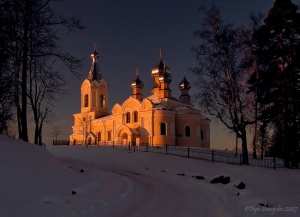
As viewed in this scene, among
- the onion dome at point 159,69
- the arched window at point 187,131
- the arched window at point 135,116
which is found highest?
the onion dome at point 159,69

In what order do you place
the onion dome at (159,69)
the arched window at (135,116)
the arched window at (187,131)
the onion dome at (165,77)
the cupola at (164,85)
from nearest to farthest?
1. the arched window at (187,131)
2. the arched window at (135,116)
3. the cupola at (164,85)
4. the onion dome at (165,77)
5. the onion dome at (159,69)

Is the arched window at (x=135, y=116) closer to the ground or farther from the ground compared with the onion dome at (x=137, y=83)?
closer to the ground

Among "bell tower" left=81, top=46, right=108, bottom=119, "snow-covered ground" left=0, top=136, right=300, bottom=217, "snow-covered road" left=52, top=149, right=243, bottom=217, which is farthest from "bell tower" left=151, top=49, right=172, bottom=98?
"snow-covered road" left=52, top=149, right=243, bottom=217

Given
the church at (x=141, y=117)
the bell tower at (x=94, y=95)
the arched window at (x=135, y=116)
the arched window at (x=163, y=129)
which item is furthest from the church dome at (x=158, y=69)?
the arched window at (x=163, y=129)

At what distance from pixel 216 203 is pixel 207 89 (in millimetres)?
13638

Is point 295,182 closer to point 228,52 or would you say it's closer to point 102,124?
point 228,52

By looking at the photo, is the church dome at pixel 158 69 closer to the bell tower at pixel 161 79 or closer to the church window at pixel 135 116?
the bell tower at pixel 161 79

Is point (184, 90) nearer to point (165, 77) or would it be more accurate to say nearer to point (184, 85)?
point (184, 85)

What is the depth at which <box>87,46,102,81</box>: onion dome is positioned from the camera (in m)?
59.0

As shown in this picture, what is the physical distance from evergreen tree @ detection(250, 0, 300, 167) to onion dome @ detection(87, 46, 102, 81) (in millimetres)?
40204

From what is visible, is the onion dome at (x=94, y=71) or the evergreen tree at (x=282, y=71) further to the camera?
the onion dome at (x=94, y=71)

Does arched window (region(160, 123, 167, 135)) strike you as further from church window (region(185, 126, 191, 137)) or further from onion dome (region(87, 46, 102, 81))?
onion dome (region(87, 46, 102, 81))

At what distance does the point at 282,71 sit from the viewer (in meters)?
21.4

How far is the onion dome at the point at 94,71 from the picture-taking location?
194ft
